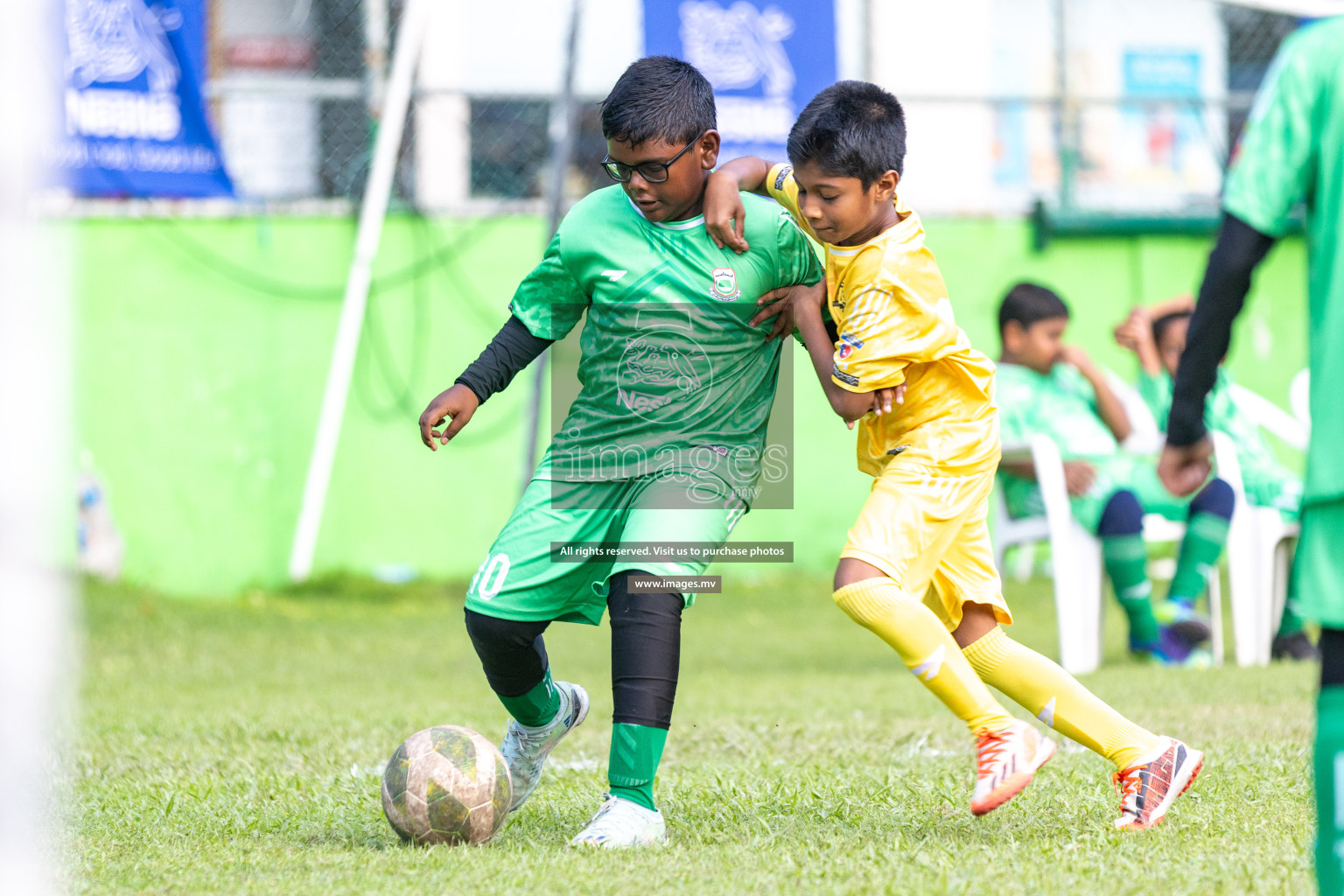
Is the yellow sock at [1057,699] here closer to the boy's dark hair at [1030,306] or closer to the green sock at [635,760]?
the green sock at [635,760]

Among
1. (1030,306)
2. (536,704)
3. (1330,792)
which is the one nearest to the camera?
(1330,792)

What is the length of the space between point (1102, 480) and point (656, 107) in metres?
4.21

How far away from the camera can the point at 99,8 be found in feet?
32.0

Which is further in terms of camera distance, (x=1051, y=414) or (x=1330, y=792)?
(x=1051, y=414)

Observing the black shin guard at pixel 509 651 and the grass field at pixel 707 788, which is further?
the black shin guard at pixel 509 651

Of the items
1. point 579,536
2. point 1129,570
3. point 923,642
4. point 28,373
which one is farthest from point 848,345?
point 1129,570

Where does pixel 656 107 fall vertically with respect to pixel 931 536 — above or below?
above

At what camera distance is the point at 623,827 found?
341 centimetres

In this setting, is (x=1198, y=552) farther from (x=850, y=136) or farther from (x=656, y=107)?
(x=656, y=107)

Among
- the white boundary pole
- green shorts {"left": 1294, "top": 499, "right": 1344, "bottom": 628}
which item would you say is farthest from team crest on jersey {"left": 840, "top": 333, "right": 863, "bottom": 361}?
the white boundary pole

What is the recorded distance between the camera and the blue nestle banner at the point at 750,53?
1111 centimetres

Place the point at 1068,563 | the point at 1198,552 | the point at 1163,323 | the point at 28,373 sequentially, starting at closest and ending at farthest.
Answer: the point at 28,373
the point at 1068,563
the point at 1198,552
the point at 1163,323

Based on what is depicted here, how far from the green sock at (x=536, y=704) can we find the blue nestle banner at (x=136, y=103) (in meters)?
7.04

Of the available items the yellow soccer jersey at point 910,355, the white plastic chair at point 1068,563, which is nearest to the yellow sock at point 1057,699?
the yellow soccer jersey at point 910,355
